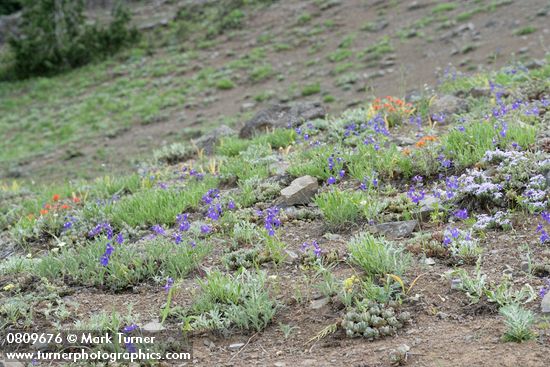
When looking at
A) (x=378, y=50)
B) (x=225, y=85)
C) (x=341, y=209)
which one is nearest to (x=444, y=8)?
(x=378, y=50)

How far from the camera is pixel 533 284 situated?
4023 mm

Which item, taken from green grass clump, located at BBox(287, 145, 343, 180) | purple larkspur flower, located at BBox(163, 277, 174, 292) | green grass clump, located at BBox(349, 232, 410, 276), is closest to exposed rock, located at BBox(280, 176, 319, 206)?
green grass clump, located at BBox(287, 145, 343, 180)

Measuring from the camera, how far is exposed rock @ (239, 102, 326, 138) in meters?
9.92

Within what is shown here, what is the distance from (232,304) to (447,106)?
210 inches

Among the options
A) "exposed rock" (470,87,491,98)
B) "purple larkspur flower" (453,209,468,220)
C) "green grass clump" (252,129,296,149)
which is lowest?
"exposed rock" (470,87,491,98)

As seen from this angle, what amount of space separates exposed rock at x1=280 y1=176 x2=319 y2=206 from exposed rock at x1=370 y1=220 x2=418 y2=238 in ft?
3.67

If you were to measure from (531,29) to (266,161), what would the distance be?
10.2m

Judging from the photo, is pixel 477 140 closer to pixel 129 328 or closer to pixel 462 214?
pixel 462 214

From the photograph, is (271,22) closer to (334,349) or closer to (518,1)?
(518,1)

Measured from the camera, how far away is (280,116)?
1010 cm

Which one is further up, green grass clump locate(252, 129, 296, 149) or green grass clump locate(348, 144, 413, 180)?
green grass clump locate(348, 144, 413, 180)

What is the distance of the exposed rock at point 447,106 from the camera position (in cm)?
821

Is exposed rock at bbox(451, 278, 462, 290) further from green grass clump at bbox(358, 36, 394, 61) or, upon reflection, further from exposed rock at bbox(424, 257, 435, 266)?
green grass clump at bbox(358, 36, 394, 61)

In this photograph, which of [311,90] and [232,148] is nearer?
[232,148]
